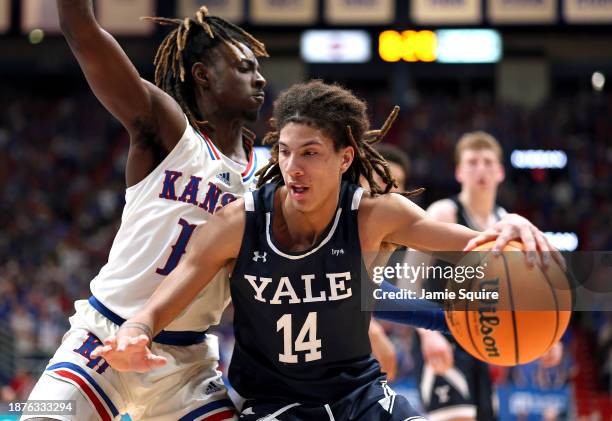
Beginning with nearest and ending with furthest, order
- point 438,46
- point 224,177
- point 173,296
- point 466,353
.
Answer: point 173,296
point 224,177
point 466,353
point 438,46

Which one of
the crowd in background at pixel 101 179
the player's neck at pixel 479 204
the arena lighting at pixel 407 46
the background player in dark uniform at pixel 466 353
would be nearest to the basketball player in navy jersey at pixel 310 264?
the background player in dark uniform at pixel 466 353

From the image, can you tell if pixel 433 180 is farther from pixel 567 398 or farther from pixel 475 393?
pixel 475 393

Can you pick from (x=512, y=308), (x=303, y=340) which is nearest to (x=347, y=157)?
(x=303, y=340)

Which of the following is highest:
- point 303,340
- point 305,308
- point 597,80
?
point 597,80

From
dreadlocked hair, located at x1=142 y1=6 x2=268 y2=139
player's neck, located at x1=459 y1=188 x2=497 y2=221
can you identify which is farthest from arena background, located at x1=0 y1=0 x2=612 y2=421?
dreadlocked hair, located at x1=142 y1=6 x2=268 y2=139

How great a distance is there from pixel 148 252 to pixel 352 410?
0.89 metres

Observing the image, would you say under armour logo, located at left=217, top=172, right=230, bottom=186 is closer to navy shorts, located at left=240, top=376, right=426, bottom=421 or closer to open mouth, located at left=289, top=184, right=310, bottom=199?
open mouth, located at left=289, top=184, right=310, bottom=199

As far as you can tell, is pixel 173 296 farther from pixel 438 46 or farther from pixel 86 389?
pixel 438 46

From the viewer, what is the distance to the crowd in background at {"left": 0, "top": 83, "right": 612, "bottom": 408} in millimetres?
12547

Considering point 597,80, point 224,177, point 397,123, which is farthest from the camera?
point 597,80

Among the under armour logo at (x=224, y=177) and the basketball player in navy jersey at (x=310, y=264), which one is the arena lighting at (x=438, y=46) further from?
the basketball player in navy jersey at (x=310, y=264)

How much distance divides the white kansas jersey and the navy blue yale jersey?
0.84ft

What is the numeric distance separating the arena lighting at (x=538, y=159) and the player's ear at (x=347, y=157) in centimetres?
1254

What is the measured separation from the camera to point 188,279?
9.00 feet
